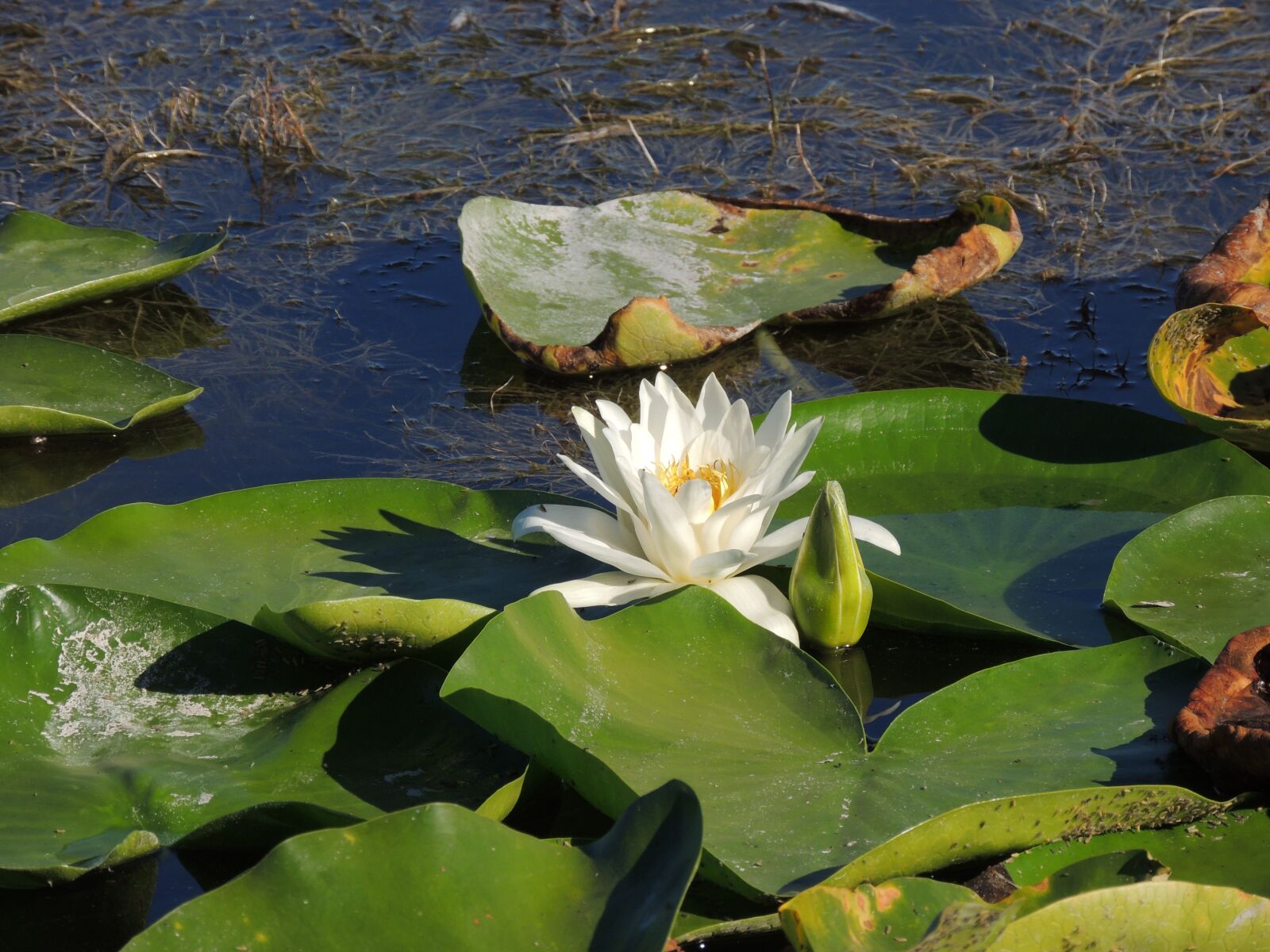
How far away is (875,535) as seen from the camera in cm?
226

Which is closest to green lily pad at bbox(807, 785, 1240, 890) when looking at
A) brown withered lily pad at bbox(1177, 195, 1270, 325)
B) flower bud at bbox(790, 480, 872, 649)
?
flower bud at bbox(790, 480, 872, 649)

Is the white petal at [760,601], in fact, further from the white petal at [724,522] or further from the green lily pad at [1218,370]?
the green lily pad at [1218,370]

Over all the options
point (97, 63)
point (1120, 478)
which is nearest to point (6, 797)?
point (1120, 478)

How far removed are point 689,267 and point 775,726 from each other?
195cm

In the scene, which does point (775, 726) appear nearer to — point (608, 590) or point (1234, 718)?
point (608, 590)

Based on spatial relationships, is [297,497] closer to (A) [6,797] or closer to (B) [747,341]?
(A) [6,797]

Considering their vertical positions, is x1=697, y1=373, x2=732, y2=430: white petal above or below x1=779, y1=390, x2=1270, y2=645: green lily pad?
above

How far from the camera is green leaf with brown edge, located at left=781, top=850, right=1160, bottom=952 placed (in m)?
1.41

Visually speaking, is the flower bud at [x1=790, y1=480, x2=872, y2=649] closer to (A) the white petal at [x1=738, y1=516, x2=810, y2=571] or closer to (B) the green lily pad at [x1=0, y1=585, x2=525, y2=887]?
(A) the white petal at [x1=738, y1=516, x2=810, y2=571]

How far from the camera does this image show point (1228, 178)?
4.19 meters

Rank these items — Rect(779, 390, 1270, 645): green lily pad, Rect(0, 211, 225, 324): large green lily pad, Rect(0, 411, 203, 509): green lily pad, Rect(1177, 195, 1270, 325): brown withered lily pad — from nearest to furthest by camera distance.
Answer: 1. Rect(779, 390, 1270, 645): green lily pad
2. Rect(1177, 195, 1270, 325): brown withered lily pad
3. Rect(0, 411, 203, 509): green lily pad
4. Rect(0, 211, 225, 324): large green lily pad

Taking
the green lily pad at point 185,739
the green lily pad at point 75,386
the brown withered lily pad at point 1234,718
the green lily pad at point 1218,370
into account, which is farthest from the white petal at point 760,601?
the green lily pad at point 75,386

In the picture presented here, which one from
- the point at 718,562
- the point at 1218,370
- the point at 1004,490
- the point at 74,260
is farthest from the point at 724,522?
the point at 74,260

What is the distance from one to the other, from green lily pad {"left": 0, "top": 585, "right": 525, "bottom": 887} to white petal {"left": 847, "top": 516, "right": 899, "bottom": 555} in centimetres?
69
